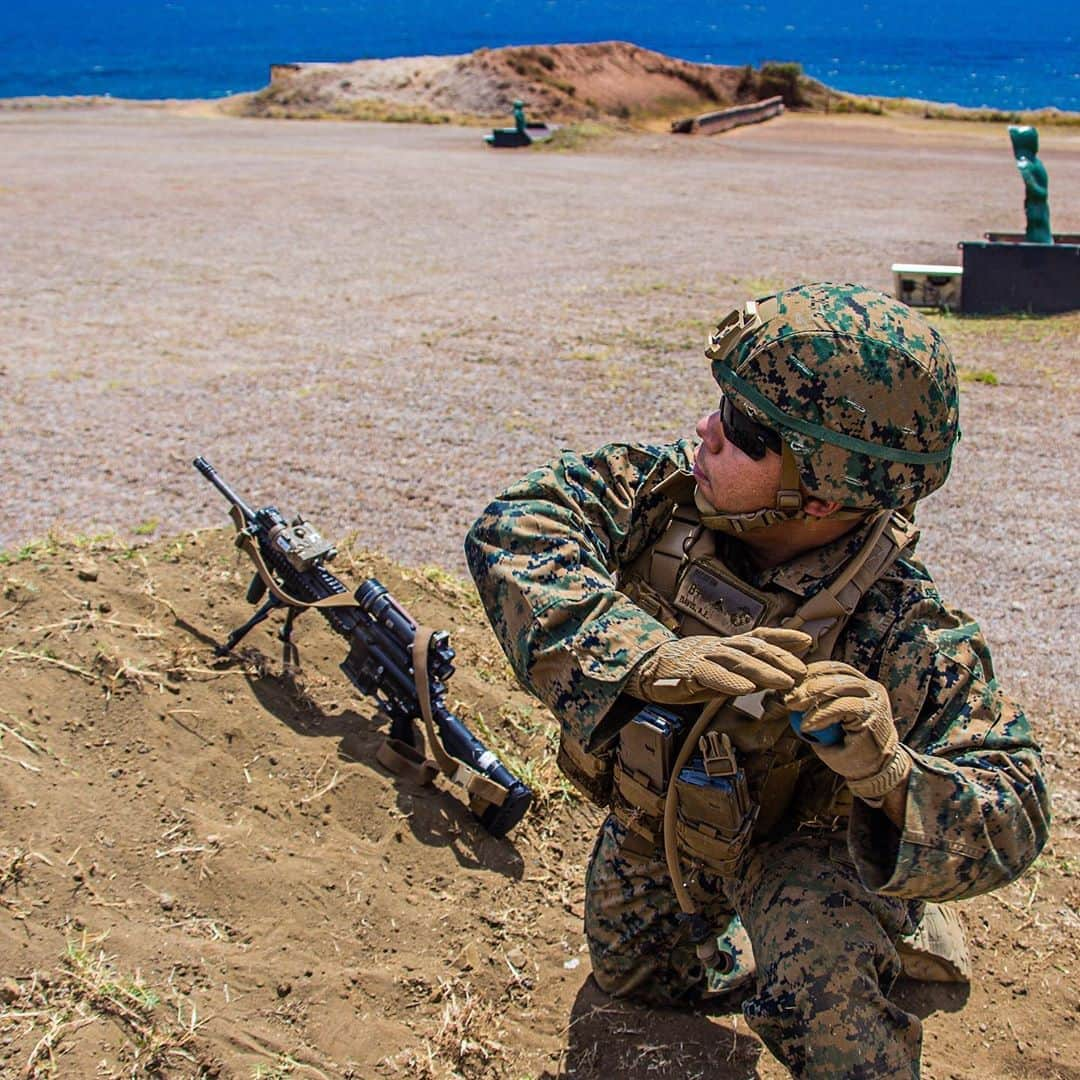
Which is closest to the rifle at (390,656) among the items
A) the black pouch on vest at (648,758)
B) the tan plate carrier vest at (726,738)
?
the tan plate carrier vest at (726,738)

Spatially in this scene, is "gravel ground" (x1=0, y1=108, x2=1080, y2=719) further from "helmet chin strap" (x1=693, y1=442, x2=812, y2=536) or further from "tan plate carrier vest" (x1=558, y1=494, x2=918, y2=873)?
"helmet chin strap" (x1=693, y1=442, x2=812, y2=536)

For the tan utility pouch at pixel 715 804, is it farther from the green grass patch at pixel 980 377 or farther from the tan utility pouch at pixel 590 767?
the green grass patch at pixel 980 377

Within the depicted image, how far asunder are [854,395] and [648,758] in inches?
35.8

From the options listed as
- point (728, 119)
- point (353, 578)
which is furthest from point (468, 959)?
point (728, 119)

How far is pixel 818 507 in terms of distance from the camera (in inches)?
103

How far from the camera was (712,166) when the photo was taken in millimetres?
21875

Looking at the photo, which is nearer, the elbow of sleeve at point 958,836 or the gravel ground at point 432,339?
the elbow of sleeve at point 958,836

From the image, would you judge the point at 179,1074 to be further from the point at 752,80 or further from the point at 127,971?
the point at 752,80

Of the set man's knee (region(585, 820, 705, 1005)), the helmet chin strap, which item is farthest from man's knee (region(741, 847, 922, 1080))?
the helmet chin strap

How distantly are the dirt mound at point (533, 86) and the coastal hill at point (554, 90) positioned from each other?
0.10 feet

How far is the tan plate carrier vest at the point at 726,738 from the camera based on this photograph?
102 inches

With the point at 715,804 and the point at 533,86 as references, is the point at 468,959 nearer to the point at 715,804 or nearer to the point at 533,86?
the point at 715,804

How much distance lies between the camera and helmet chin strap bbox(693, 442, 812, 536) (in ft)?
8.45

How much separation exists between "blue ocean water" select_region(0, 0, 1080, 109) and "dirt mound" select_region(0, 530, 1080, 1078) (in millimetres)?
56021
